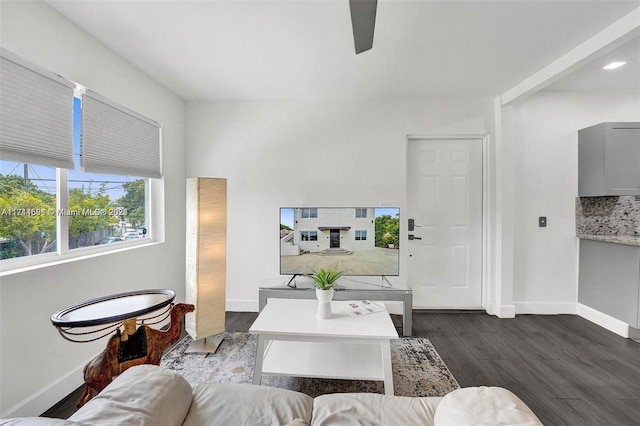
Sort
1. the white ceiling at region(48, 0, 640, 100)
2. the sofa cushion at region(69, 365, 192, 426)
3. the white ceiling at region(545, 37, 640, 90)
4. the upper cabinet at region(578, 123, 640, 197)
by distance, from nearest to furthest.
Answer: the sofa cushion at region(69, 365, 192, 426), the white ceiling at region(48, 0, 640, 100), the white ceiling at region(545, 37, 640, 90), the upper cabinet at region(578, 123, 640, 197)

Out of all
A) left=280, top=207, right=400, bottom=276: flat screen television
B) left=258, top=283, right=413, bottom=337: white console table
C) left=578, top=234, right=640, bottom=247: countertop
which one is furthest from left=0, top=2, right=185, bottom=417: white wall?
left=578, top=234, right=640, bottom=247: countertop

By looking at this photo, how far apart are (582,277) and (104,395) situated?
168 inches

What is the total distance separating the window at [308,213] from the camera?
296cm

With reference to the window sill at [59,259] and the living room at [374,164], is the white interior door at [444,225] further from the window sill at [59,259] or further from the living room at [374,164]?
the window sill at [59,259]

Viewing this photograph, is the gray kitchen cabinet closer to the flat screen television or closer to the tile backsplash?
the tile backsplash

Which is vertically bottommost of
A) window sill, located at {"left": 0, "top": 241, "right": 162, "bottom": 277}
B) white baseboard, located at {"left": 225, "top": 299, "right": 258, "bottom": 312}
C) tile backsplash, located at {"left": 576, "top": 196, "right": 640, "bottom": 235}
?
white baseboard, located at {"left": 225, "top": 299, "right": 258, "bottom": 312}

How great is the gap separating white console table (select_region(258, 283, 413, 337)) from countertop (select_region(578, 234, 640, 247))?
1996mm

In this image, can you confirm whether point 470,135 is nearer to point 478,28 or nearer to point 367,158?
point 367,158

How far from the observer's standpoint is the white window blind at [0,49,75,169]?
1.60 metres

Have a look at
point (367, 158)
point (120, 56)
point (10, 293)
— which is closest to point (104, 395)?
point (10, 293)

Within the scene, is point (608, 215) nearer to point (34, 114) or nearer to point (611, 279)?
point (611, 279)

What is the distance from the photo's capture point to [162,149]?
3.02 metres

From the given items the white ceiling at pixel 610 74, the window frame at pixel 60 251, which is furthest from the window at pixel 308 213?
the white ceiling at pixel 610 74

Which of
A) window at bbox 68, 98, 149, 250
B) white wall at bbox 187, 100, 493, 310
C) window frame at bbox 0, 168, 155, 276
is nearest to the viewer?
window frame at bbox 0, 168, 155, 276
